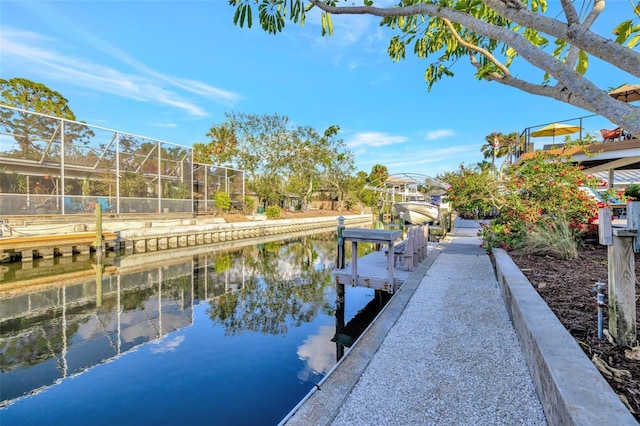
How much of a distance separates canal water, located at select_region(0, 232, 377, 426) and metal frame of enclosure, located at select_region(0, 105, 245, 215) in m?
4.30

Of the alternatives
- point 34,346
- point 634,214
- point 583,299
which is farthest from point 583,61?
point 34,346

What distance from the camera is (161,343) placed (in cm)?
565

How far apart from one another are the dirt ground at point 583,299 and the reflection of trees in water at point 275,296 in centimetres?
419

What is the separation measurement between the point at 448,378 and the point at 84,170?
18.9 meters

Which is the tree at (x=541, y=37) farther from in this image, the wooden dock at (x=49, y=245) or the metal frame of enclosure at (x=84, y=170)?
the metal frame of enclosure at (x=84, y=170)

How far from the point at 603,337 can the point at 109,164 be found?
2008 centimetres

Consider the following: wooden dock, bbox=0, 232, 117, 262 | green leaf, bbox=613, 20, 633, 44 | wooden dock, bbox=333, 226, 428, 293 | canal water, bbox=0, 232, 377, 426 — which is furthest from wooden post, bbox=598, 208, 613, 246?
wooden dock, bbox=0, 232, 117, 262

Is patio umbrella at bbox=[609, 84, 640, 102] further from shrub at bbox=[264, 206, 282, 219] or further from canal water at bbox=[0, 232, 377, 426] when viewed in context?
shrub at bbox=[264, 206, 282, 219]

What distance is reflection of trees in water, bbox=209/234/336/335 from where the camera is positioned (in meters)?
6.71

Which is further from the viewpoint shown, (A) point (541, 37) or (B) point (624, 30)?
(A) point (541, 37)

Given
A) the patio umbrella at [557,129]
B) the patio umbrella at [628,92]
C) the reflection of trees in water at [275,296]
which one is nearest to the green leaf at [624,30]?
the reflection of trees in water at [275,296]

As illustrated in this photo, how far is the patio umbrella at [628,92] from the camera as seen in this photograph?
33.7ft

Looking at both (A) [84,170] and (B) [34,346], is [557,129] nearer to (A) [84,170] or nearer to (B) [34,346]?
(B) [34,346]

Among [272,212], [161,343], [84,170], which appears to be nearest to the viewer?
[161,343]
